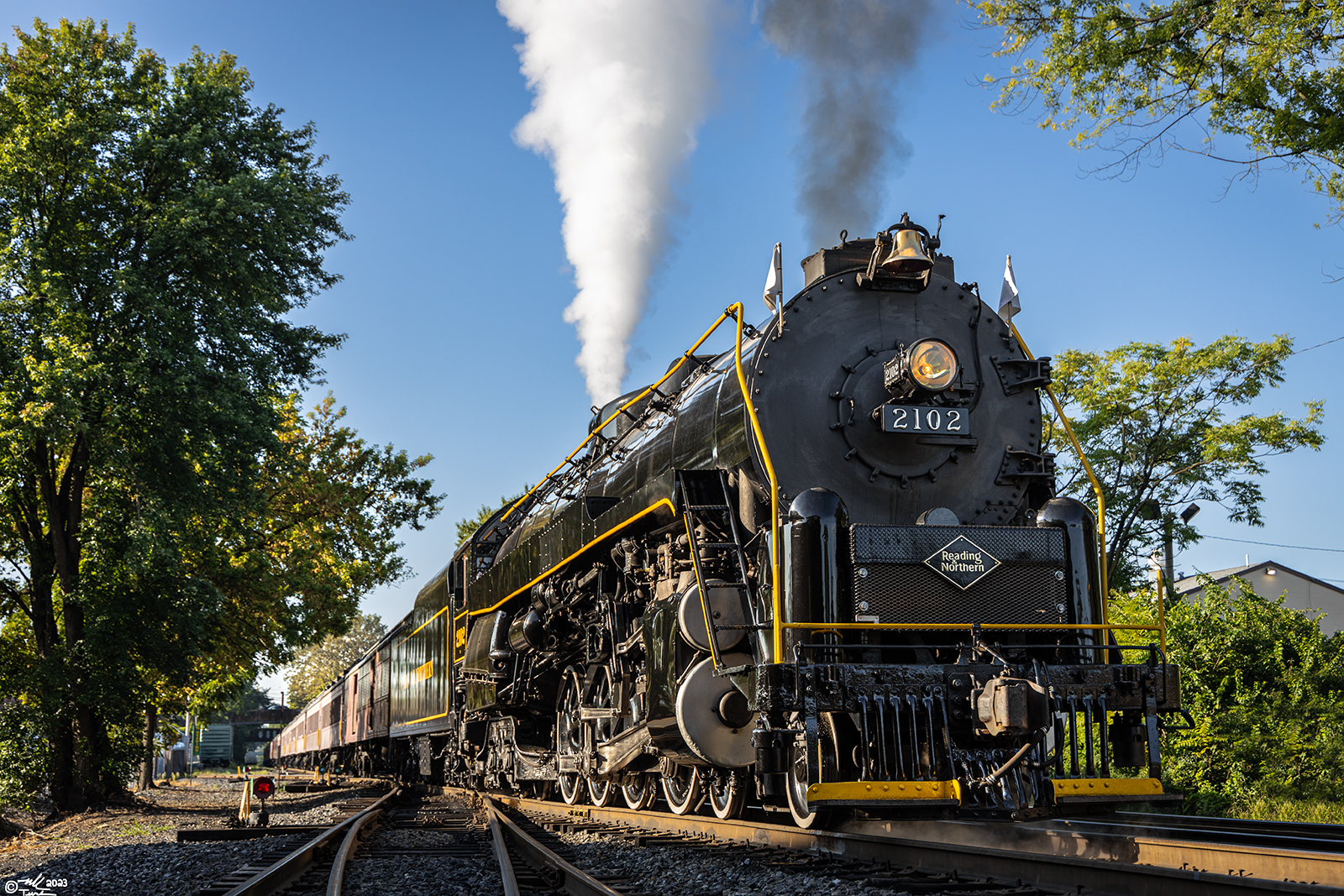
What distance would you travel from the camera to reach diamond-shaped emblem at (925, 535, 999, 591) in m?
6.02

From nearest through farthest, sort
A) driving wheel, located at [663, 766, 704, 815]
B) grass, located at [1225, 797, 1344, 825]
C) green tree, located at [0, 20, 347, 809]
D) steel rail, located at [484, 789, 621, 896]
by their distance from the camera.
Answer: steel rail, located at [484, 789, 621, 896]
driving wheel, located at [663, 766, 704, 815]
grass, located at [1225, 797, 1344, 825]
green tree, located at [0, 20, 347, 809]

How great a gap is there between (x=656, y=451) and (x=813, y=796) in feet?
11.3

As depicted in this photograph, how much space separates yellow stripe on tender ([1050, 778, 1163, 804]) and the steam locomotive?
0.02m

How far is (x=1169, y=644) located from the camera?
11.8m

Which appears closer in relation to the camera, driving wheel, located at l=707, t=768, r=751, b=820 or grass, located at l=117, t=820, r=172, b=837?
driving wheel, located at l=707, t=768, r=751, b=820

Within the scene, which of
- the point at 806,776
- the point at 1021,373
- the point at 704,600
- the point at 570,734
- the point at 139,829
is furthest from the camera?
the point at 139,829

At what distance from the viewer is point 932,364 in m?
6.55

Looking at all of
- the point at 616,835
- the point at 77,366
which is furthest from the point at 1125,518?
the point at 77,366

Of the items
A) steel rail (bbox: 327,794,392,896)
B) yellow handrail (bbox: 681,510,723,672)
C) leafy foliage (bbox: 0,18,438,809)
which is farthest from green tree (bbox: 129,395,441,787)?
yellow handrail (bbox: 681,510,723,672)

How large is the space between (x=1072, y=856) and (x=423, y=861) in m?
4.20

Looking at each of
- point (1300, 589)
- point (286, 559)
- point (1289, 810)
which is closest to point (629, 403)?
point (1289, 810)

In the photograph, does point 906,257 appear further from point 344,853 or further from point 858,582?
point 344,853

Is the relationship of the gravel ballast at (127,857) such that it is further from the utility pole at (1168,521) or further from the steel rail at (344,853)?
the utility pole at (1168,521)

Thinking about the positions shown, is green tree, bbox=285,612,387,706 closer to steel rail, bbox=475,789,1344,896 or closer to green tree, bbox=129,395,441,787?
green tree, bbox=129,395,441,787
